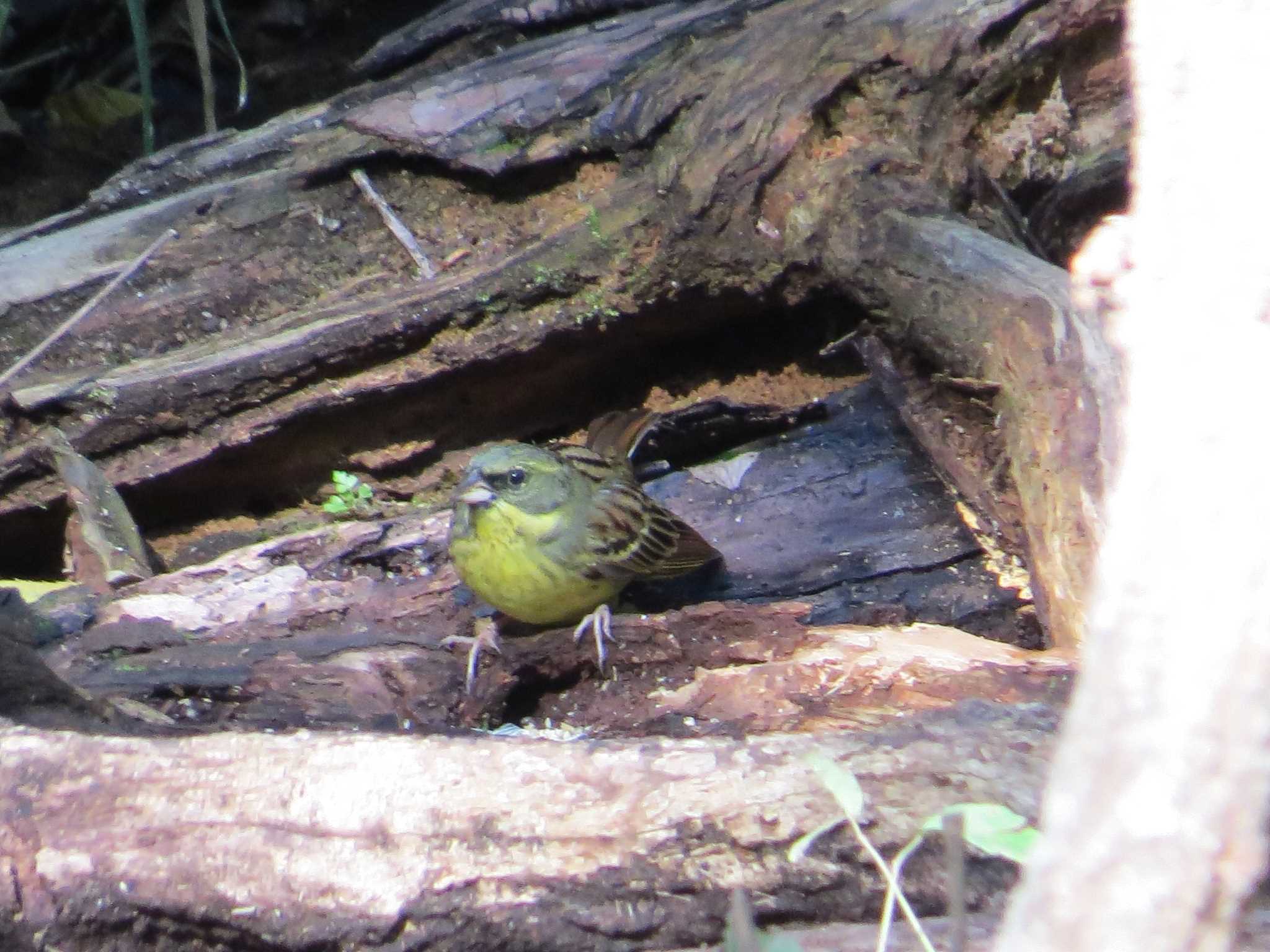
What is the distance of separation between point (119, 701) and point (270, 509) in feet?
4.52

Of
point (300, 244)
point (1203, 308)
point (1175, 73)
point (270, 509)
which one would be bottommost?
point (270, 509)

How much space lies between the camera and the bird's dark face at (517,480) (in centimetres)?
401

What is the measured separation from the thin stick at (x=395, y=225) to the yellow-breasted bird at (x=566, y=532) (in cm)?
67

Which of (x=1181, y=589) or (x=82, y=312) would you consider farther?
(x=82, y=312)

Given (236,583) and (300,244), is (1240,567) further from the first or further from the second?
(300,244)

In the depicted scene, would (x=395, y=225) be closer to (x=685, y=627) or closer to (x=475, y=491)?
(x=475, y=491)

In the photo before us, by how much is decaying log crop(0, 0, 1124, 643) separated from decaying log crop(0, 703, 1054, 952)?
187 centimetres

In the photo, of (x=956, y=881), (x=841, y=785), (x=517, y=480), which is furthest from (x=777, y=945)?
(x=517, y=480)

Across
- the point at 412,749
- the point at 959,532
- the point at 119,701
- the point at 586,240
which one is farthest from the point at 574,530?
the point at 412,749

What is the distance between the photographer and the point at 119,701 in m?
3.18

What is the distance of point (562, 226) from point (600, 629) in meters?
1.39

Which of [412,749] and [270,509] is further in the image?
[270,509]

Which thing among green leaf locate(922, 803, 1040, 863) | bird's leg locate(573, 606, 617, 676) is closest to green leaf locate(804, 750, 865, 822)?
green leaf locate(922, 803, 1040, 863)

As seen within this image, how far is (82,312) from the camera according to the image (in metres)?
4.22
